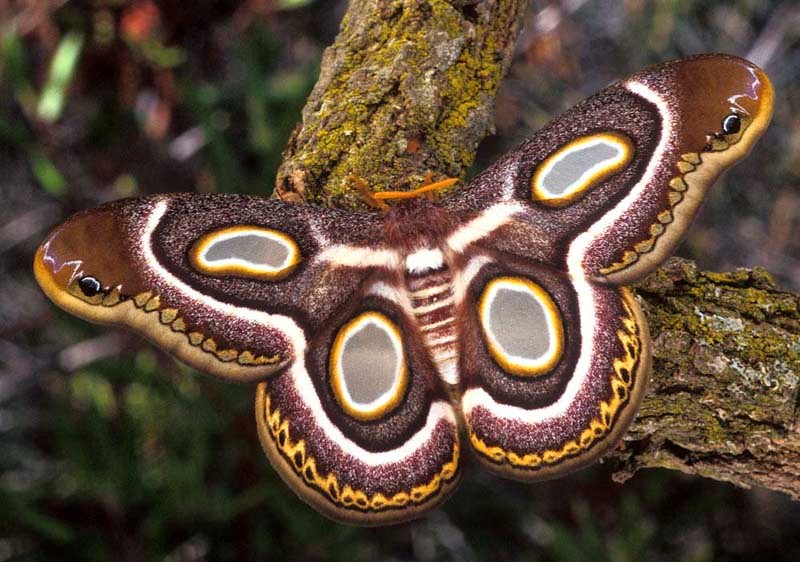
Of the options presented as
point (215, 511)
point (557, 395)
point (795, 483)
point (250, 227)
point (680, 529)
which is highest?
point (250, 227)

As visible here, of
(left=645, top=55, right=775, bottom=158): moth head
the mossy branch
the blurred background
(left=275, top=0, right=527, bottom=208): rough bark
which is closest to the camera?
(left=645, top=55, right=775, bottom=158): moth head

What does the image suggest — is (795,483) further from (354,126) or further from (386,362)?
(354,126)

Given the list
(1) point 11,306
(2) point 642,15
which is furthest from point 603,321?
(1) point 11,306

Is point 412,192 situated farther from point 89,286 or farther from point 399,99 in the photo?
point 89,286

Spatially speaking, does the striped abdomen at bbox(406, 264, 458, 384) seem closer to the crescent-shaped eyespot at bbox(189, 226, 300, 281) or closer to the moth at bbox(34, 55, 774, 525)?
the moth at bbox(34, 55, 774, 525)

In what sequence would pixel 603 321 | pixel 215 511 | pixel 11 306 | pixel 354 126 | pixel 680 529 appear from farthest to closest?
pixel 11 306
pixel 680 529
pixel 215 511
pixel 354 126
pixel 603 321

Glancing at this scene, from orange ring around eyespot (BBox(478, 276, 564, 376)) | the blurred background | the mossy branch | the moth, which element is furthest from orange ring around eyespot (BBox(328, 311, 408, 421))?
the blurred background
